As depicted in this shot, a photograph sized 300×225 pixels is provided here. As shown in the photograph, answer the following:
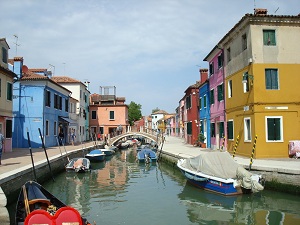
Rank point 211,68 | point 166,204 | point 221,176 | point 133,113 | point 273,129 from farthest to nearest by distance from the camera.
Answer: point 133,113 < point 211,68 < point 273,129 < point 221,176 < point 166,204

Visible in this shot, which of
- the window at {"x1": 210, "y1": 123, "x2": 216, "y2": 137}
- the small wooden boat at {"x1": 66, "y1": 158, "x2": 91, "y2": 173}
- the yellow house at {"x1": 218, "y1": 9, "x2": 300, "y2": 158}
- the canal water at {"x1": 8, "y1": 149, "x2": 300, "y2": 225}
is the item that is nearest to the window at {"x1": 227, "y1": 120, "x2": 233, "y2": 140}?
the yellow house at {"x1": 218, "y1": 9, "x2": 300, "y2": 158}

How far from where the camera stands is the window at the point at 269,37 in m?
16.0

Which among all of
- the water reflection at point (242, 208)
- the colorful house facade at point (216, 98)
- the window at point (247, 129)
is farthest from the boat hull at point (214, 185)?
the colorful house facade at point (216, 98)

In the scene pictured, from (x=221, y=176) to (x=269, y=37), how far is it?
880 centimetres

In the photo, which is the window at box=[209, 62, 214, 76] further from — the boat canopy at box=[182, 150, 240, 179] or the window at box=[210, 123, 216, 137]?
the boat canopy at box=[182, 150, 240, 179]

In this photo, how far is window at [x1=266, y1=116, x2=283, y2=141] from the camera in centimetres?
1572

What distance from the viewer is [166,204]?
11.2 meters

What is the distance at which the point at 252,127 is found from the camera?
631 inches

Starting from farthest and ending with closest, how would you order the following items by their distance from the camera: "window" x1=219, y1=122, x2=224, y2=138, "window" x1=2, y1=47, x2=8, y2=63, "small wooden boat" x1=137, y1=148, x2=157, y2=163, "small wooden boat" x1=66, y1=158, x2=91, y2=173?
"small wooden boat" x1=137, y1=148, x2=157, y2=163 < "window" x1=219, y1=122, x2=224, y2=138 < "window" x1=2, y1=47, x2=8, y2=63 < "small wooden boat" x1=66, y1=158, x2=91, y2=173

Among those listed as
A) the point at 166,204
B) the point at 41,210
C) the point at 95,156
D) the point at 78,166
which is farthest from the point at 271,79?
the point at 95,156

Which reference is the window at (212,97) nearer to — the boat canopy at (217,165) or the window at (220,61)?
the window at (220,61)

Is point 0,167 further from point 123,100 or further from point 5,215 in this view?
point 123,100

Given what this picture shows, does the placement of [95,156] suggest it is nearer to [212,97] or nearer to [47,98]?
[47,98]

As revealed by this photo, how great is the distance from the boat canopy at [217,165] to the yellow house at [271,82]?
3.80 metres
